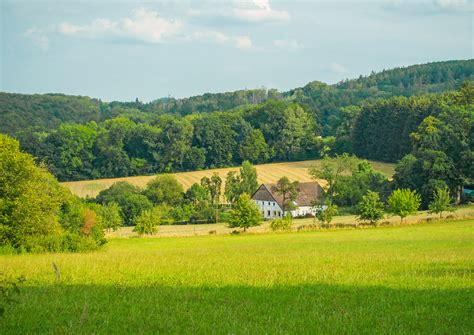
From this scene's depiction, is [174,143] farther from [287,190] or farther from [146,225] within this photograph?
[146,225]

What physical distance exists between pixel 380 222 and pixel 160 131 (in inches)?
2802

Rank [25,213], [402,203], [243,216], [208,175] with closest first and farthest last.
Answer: [25,213], [402,203], [243,216], [208,175]

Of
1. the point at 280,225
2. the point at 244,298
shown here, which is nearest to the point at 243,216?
the point at 280,225

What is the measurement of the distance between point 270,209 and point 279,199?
2180 mm

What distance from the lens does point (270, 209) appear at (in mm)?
96062

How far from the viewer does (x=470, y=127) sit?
80.2 m

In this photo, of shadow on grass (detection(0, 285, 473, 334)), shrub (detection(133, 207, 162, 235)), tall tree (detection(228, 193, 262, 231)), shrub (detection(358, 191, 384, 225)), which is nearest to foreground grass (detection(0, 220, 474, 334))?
shadow on grass (detection(0, 285, 473, 334))

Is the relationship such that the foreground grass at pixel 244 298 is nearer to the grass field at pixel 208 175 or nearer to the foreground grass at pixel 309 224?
the foreground grass at pixel 309 224

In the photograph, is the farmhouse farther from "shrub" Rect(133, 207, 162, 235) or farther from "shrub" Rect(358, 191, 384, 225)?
"shrub" Rect(133, 207, 162, 235)

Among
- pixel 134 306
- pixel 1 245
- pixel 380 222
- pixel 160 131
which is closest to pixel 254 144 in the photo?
pixel 160 131

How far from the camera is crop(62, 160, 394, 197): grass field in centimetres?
10843

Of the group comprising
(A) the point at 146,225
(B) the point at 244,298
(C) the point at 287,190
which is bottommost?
(A) the point at 146,225

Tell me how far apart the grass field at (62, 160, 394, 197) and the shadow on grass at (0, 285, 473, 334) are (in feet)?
295

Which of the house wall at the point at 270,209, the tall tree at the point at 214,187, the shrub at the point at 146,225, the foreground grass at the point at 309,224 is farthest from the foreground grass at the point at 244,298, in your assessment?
the tall tree at the point at 214,187
